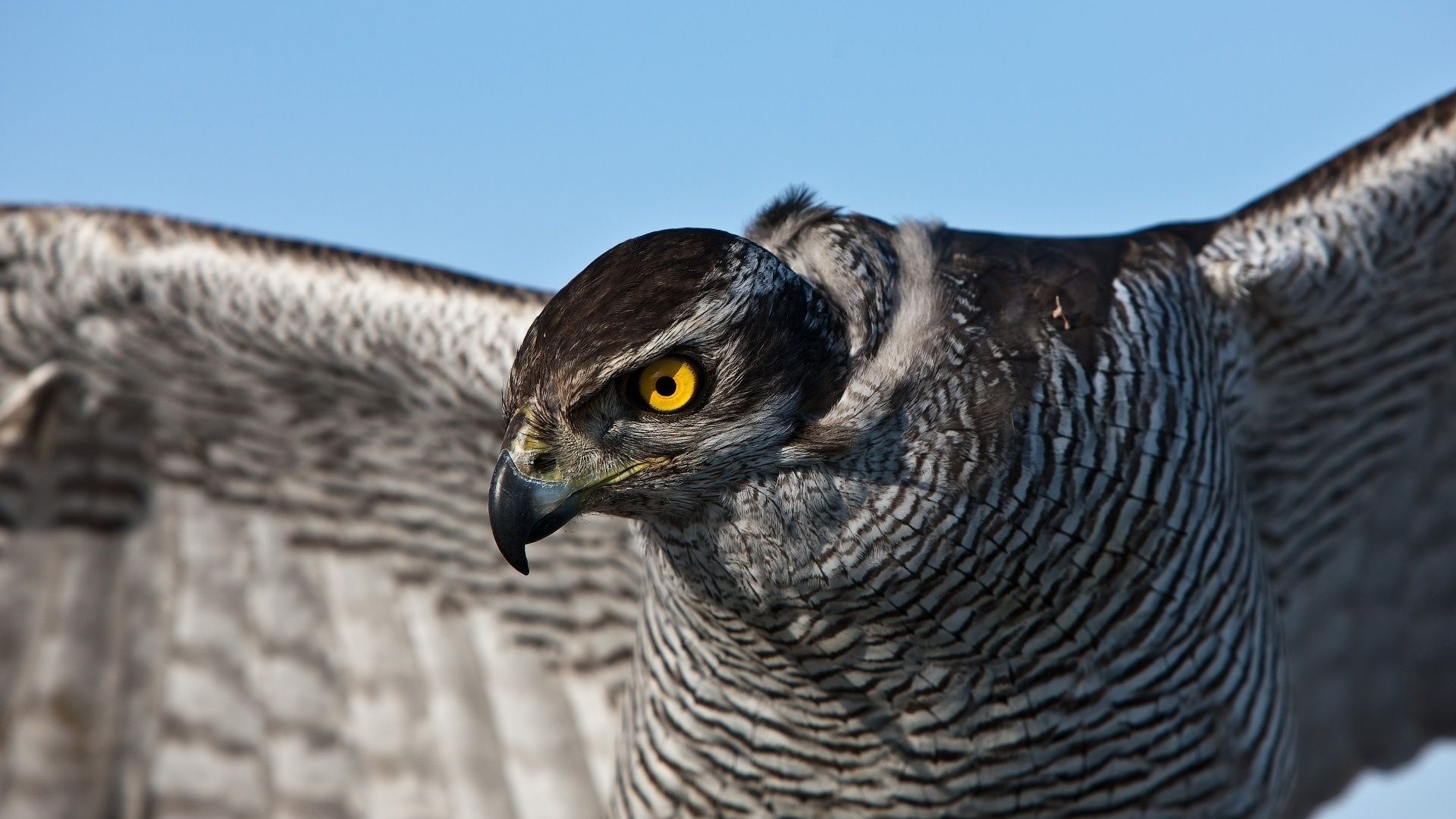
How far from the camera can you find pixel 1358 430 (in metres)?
5.09

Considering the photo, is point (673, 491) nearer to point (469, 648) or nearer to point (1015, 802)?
point (1015, 802)

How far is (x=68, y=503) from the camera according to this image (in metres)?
6.09

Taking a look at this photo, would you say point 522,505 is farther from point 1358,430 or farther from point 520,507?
point 1358,430

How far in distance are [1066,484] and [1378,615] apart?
3.11m

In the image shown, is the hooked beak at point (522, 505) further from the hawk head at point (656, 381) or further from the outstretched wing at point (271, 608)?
the outstretched wing at point (271, 608)

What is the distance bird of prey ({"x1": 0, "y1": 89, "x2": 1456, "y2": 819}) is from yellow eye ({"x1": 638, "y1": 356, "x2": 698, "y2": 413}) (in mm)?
12

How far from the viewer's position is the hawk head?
313 centimetres

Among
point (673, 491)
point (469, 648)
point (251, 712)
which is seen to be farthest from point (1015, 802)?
point (251, 712)

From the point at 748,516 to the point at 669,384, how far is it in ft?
1.29

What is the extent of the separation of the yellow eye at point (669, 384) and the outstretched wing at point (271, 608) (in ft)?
7.77

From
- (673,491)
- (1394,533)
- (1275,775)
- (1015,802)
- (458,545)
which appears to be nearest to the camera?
(673,491)

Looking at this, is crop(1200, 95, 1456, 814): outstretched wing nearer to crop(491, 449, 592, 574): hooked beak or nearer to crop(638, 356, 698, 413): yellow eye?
crop(638, 356, 698, 413): yellow eye

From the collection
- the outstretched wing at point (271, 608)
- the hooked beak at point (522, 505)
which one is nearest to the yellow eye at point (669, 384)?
the hooked beak at point (522, 505)

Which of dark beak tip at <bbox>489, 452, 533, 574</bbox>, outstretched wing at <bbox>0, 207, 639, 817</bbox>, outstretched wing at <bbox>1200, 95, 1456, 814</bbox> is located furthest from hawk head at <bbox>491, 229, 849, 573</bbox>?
outstretched wing at <bbox>0, 207, 639, 817</bbox>
